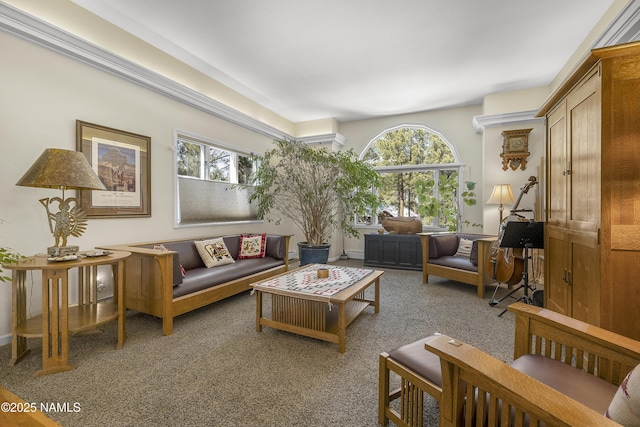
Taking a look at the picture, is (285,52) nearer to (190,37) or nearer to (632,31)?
(190,37)

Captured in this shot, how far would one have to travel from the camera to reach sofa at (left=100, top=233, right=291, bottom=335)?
2600 mm

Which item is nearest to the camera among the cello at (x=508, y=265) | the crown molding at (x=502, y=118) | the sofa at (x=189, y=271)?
the sofa at (x=189, y=271)

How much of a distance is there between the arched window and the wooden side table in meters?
4.73

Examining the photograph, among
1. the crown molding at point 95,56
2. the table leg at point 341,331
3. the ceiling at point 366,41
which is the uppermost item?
the ceiling at point 366,41

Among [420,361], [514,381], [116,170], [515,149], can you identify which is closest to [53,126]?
[116,170]

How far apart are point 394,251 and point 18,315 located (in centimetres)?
482

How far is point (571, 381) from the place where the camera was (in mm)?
1122

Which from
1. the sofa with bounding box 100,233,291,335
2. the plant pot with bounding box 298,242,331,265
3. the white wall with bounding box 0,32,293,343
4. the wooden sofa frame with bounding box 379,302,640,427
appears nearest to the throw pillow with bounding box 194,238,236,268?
the sofa with bounding box 100,233,291,335

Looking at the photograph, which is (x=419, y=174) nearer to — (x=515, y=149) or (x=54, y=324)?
(x=515, y=149)

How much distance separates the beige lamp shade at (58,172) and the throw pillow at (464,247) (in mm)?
4465

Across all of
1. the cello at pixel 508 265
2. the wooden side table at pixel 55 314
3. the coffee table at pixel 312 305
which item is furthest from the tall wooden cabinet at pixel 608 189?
the wooden side table at pixel 55 314

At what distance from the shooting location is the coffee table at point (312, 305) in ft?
7.51

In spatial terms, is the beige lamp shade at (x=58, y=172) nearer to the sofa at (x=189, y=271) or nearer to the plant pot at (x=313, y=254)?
the sofa at (x=189, y=271)

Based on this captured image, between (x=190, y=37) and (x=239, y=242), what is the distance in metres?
2.65
